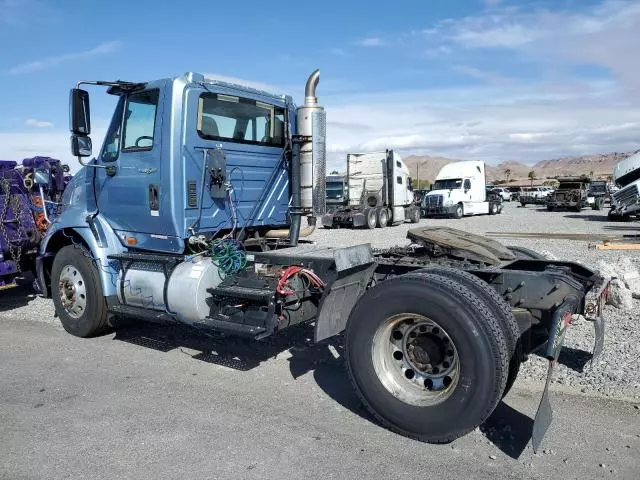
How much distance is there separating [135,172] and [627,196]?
20245 mm

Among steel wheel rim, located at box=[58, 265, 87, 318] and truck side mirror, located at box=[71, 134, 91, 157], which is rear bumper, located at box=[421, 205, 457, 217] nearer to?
steel wheel rim, located at box=[58, 265, 87, 318]

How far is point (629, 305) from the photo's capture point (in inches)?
274

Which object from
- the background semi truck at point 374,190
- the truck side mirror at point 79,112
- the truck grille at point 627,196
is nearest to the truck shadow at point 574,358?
the truck side mirror at point 79,112

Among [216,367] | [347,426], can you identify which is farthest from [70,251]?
[347,426]

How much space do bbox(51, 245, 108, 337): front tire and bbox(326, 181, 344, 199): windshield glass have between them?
20621mm

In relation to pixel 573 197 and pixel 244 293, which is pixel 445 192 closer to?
pixel 573 197

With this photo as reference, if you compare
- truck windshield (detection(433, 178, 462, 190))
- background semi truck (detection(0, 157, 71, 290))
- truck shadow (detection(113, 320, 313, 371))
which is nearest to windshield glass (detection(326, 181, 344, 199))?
truck windshield (detection(433, 178, 462, 190))

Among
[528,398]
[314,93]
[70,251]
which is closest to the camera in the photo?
[528,398]

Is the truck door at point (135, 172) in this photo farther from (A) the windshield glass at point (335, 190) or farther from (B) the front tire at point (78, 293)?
(A) the windshield glass at point (335, 190)

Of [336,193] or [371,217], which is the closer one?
[371,217]

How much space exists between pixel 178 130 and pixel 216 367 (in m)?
2.47

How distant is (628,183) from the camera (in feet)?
66.9

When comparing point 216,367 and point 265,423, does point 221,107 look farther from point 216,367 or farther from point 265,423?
point 265,423

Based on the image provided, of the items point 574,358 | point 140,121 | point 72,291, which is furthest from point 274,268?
point 574,358
